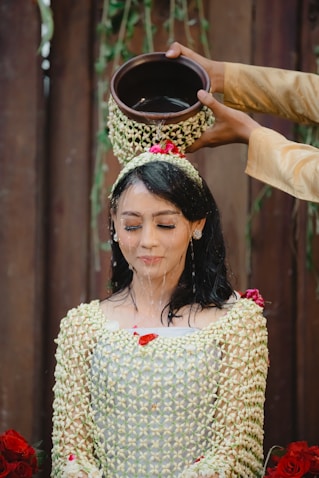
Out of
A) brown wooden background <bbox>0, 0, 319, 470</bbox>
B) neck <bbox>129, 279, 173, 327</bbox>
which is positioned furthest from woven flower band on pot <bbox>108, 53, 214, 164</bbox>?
brown wooden background <bbox>0, 0, 319, 470</bbox>

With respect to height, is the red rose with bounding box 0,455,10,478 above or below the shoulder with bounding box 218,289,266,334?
below

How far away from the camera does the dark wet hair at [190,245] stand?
8.03ft

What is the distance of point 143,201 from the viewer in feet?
7.97

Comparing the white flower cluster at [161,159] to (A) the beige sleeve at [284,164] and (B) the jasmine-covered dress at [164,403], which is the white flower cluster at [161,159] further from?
(B) the jasmine-covered dress at [164,403]

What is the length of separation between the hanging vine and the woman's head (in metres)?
0.71

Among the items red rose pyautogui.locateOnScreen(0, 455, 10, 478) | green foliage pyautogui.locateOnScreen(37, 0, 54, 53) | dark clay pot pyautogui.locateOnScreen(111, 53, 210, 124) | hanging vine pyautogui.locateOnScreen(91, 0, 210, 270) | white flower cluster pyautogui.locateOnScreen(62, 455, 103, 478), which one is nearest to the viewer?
white flower cluster pyautogui.locateOnScreen(62, 455, 103, 478)

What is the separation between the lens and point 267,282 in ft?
11.3

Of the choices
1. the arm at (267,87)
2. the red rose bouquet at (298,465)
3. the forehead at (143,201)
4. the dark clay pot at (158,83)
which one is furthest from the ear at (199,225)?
the red rose bouquet at (298,465)

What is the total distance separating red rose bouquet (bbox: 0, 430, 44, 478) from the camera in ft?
8.10

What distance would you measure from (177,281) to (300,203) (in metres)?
0.98

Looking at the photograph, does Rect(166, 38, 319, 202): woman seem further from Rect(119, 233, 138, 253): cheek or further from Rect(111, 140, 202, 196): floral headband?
Rect(119, 233, 138, 253): cheek

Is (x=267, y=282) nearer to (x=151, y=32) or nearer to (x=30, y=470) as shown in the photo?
(x=151, y=32)

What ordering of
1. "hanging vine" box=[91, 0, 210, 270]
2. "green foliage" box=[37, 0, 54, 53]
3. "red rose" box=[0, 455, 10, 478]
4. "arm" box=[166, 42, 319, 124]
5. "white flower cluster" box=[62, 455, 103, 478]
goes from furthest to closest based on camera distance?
"hanging vine" box=[91, 0, 210, 270] < "green foliage" box=[37, 0, 54, 53] < "arm" box=[166, 42, 319, 124] < "red rose" box=[0, 455, 10, 478] < "white flower cluster" box=[62, 455, 103, 478]

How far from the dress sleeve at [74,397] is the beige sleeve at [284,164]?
0.62 m
